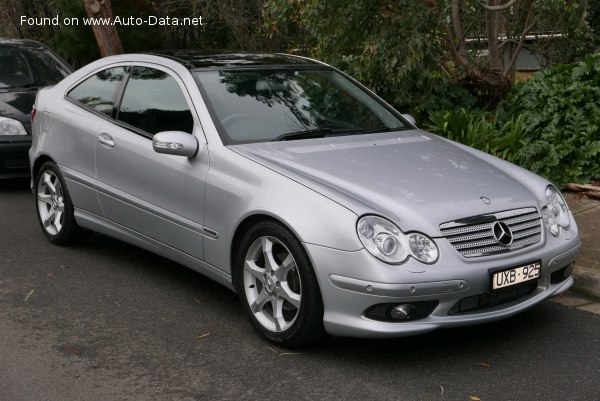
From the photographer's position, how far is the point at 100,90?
21.7 feet

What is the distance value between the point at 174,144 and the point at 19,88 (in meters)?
5.20

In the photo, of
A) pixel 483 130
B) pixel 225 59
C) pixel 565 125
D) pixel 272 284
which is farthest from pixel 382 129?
pixel 483 130

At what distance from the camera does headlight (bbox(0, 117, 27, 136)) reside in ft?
30.0

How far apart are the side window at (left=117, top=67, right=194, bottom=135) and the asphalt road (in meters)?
1.10

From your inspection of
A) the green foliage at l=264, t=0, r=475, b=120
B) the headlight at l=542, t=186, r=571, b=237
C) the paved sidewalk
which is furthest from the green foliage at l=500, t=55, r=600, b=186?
the headlight at l=542, t=186, r=571, b=237

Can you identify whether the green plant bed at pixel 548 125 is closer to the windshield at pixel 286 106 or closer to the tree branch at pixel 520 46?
the tree branch at pixel 520 46

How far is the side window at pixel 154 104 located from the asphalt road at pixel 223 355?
1.10 metres

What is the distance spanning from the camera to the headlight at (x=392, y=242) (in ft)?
14.6

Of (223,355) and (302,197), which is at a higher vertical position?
(302,197)

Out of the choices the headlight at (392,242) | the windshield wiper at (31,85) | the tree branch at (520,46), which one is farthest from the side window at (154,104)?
the tree branch at (520,46)

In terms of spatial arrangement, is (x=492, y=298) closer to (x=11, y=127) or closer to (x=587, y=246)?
(x=587, y=246)

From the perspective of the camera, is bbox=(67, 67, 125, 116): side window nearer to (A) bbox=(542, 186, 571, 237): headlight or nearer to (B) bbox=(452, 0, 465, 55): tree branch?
(A) bbox=(542, 186, 571, 237): headlight

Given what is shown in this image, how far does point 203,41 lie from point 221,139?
1067 centimetres

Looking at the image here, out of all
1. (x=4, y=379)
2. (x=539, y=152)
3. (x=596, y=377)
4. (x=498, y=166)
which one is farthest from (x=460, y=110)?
(x=4, y=379)
